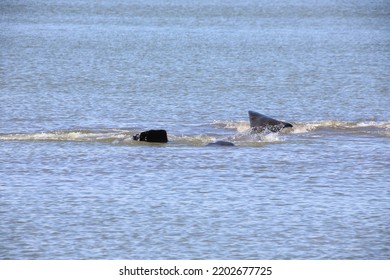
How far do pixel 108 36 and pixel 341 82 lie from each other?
166ft

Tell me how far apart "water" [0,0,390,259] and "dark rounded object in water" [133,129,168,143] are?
33cm

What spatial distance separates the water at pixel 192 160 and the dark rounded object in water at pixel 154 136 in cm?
33

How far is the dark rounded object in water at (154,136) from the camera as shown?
4603 centimetres

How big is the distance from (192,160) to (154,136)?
378 cm

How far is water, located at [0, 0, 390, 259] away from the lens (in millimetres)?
32938

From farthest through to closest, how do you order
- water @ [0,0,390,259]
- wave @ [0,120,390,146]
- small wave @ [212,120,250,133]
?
small wave @ [212,120,250,133], wave @ [0,120,390,146], water @ [0,0,390,259]

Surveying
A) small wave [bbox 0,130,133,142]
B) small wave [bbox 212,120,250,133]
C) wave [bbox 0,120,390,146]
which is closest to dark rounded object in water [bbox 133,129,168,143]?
wave [bbox 0,120,390,146]

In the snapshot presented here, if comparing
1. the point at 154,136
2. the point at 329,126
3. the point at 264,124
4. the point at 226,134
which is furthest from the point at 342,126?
the point at 154,136

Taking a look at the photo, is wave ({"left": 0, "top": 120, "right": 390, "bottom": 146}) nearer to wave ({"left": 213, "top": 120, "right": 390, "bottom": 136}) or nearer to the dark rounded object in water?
wave ({"left": 213, "top": 120, "right": 390, "bottom": 136})

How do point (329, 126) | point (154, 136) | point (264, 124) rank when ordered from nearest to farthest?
point (154, 136) → point (264, 124) → point (329, 126)

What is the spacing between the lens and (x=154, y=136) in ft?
151

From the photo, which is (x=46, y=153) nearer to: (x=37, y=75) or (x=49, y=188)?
(x=49, y=188)

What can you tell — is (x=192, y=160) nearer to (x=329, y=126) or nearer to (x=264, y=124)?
(x=264, y=124)

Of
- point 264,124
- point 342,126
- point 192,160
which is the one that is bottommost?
point 342,126
